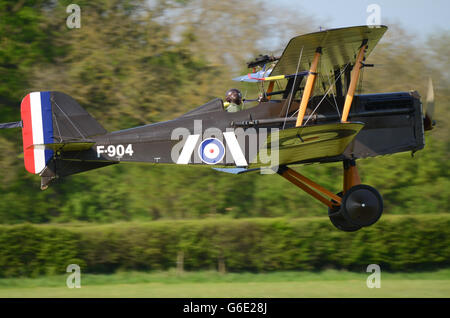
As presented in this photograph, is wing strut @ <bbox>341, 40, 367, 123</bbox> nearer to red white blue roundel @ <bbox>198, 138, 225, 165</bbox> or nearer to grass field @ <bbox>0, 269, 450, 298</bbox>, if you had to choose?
red white blue roundel @ <bbox>198, 138, 225, 165</bbox>

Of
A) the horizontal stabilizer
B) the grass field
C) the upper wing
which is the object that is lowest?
the grass field

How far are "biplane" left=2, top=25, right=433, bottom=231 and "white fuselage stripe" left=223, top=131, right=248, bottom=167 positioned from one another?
14mm

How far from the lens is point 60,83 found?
1463 cm

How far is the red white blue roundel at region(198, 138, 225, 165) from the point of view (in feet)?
27.6

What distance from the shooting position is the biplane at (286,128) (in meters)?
8.21

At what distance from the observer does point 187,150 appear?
850cm

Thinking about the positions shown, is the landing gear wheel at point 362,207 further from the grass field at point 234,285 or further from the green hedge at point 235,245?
the green hedge at point 235,245

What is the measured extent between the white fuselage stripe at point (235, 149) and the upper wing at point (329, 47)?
1.26m

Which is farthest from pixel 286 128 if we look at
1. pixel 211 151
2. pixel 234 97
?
pixel 211 151

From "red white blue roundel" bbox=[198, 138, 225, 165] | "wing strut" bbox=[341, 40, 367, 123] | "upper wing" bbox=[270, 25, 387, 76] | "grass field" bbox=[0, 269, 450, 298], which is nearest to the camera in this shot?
"upper wing" bbox=[270, 25, 387, 76]

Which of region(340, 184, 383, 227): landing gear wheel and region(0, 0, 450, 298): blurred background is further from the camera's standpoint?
region(0, 0, 450, 298): blurred background

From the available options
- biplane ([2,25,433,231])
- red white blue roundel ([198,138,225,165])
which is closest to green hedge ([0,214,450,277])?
biplane ([2,25,433,231])

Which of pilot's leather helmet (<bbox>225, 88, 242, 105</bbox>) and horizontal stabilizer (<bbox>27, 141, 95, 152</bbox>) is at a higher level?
pilot's leather helmet (<bbox>225, 88, 242, 105</bbox>)
